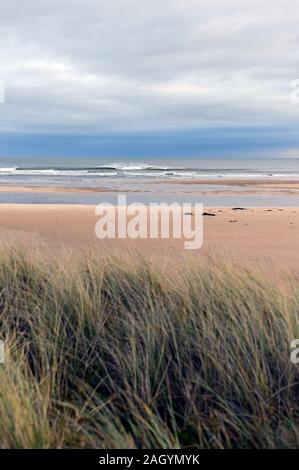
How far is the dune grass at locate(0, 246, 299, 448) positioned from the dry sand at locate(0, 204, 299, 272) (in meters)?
3.13

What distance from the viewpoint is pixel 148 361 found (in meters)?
3.82

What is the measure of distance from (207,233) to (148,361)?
361 inches

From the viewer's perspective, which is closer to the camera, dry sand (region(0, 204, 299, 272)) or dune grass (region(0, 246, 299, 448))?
dune grass (region(0, 246, 299, 448))

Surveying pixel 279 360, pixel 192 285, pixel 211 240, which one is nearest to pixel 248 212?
pixel 211 240

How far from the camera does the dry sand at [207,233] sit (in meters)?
9.67

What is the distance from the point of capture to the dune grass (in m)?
3.17

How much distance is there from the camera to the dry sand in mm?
9672

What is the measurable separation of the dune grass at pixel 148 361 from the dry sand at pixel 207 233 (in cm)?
313

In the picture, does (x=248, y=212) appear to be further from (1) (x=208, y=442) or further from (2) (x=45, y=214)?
(1) (x=208, y=442)

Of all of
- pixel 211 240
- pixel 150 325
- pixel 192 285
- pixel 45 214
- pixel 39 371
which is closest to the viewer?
pixel 39 371

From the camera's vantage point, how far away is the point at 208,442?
320cm

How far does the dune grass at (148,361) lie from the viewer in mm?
3168

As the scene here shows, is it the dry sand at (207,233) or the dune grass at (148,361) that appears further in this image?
the dry sand at (207,233)

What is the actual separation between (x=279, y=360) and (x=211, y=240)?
25.9ft
